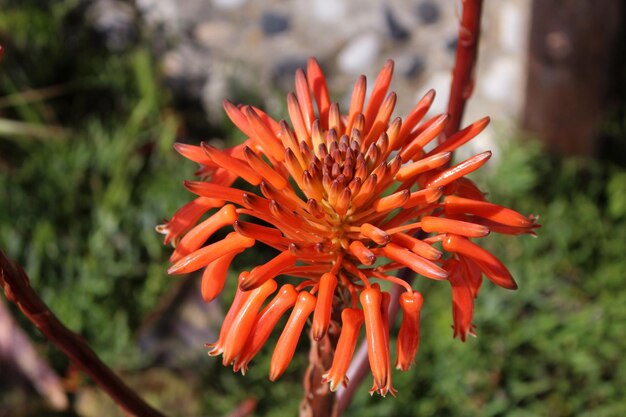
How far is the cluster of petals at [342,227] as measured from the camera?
3.93 feet

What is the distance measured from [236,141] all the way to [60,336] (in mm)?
3049

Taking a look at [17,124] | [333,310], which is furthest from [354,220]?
[17,124]

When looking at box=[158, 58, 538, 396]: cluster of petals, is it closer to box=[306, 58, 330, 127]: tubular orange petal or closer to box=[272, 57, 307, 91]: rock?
box=[306, 58, 330, 127]: tubular orange petal

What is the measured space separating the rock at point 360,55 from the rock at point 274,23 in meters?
0.45

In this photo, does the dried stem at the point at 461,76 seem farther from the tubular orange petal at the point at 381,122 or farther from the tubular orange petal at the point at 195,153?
the tubular orange petal at the point at 195,153

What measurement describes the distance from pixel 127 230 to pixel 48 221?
0.42 metres

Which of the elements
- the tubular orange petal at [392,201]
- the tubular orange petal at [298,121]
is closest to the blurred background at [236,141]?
the tubular orange petal at [298,121]

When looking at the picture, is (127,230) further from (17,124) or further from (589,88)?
(589,88)

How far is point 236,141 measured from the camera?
4188mm

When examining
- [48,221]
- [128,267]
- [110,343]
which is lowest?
[110,343]

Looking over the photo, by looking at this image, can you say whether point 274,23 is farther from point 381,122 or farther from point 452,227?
point 452,227

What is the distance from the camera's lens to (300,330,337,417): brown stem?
4.46 ft

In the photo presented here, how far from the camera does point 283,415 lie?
3287mm

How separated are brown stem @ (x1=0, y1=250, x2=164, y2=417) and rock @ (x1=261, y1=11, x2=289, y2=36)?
3911mm
